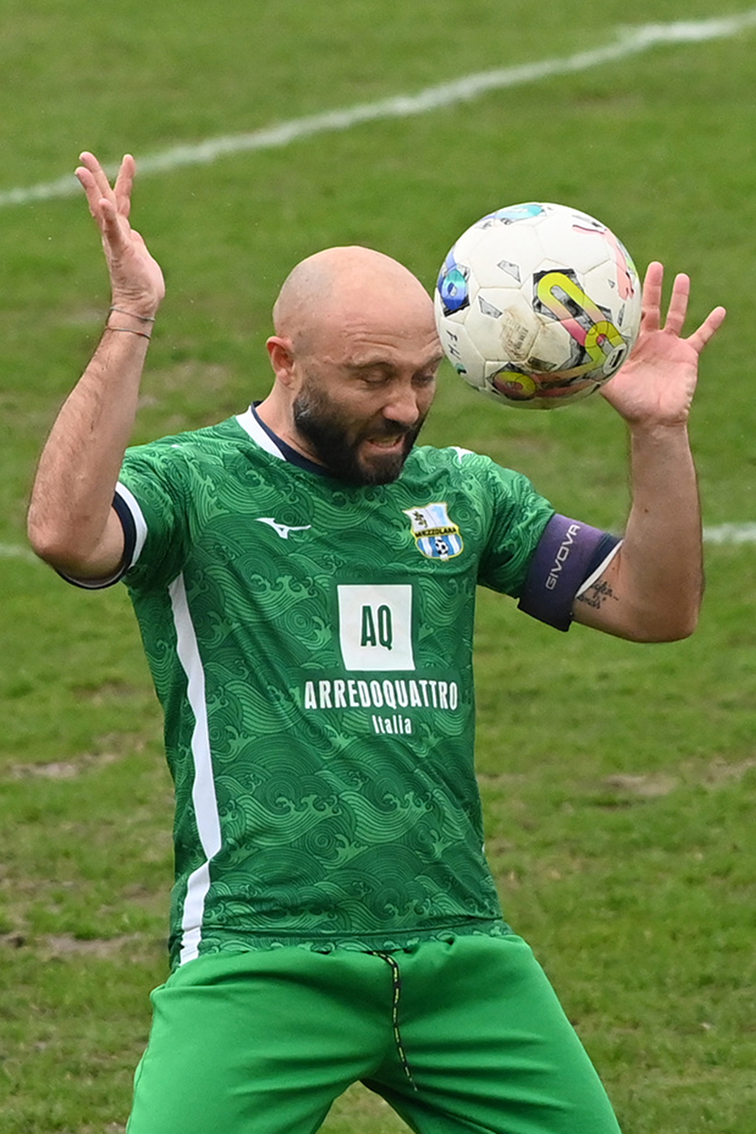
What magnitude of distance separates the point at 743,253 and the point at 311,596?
37.0 ft

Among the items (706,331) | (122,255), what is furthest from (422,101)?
(122,255)

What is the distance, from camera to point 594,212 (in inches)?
647

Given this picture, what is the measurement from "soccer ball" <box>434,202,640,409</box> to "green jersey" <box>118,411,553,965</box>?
422 millimetres

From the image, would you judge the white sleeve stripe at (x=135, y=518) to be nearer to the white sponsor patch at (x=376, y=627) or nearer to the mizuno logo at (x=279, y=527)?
the mizuno logo at (x=279, y=527)

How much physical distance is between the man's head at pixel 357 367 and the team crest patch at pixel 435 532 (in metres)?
0.16

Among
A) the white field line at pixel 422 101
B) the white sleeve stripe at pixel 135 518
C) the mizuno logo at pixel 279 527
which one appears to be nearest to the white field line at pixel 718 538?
the white field line at pixel 422 101

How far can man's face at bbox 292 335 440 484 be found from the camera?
204 inches

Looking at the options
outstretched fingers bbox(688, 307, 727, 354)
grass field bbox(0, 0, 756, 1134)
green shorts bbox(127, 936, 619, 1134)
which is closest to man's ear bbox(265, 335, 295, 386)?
→ outstretched fingers bbox(688, 307, 727, 354)

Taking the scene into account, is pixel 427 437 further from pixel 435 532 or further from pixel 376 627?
pixel 376 627

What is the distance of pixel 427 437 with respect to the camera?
13.6m

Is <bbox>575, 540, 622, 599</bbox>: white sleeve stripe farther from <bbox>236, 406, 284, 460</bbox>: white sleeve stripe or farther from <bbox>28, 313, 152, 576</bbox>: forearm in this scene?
<bbox>28, 313, 152, 576</bbox>: forearm

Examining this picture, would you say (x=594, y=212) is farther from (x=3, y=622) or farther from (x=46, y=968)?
(x=46, y=968)

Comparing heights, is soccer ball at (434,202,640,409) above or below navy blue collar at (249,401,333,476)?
above

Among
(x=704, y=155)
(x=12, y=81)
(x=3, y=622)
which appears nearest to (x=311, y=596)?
(x=3, y=622)
